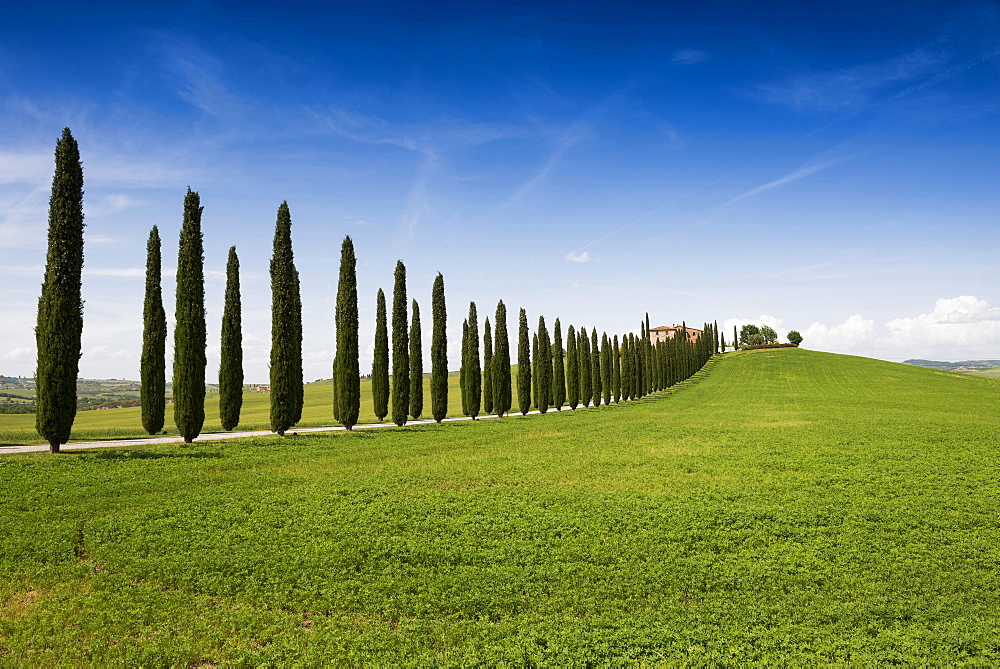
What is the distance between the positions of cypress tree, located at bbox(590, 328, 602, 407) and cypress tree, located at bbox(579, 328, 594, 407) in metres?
0.79

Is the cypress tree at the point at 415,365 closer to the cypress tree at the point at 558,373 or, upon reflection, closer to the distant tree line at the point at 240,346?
the distant tree line at the point at 240,346

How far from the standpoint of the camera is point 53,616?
8.74 meters

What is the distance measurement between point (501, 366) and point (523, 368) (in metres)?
4.42

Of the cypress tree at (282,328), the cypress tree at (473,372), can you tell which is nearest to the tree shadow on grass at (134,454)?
the cypress tree at (282,328)

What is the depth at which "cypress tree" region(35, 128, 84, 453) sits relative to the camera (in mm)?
20156

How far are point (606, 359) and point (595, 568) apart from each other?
184 ft

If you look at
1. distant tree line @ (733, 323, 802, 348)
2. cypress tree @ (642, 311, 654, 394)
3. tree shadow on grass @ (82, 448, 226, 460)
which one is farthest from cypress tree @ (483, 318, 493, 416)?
distant tree line @ (733, 323, 802, 348)

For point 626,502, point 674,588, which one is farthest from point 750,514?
point 674,588

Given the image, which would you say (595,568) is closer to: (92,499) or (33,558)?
(33,558)

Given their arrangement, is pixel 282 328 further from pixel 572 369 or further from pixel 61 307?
pixel 572 369

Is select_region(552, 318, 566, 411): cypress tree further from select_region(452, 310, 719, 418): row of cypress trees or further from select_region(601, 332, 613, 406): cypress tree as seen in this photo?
select_region(601, 332, 613, 406): cypress tree

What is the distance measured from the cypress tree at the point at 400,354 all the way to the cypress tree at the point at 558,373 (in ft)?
70.8

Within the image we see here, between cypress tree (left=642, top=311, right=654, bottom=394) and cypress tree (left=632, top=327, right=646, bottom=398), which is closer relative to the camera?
cypress tree (left=632, top=327, right=646, bottom=398)

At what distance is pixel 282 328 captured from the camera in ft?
101
